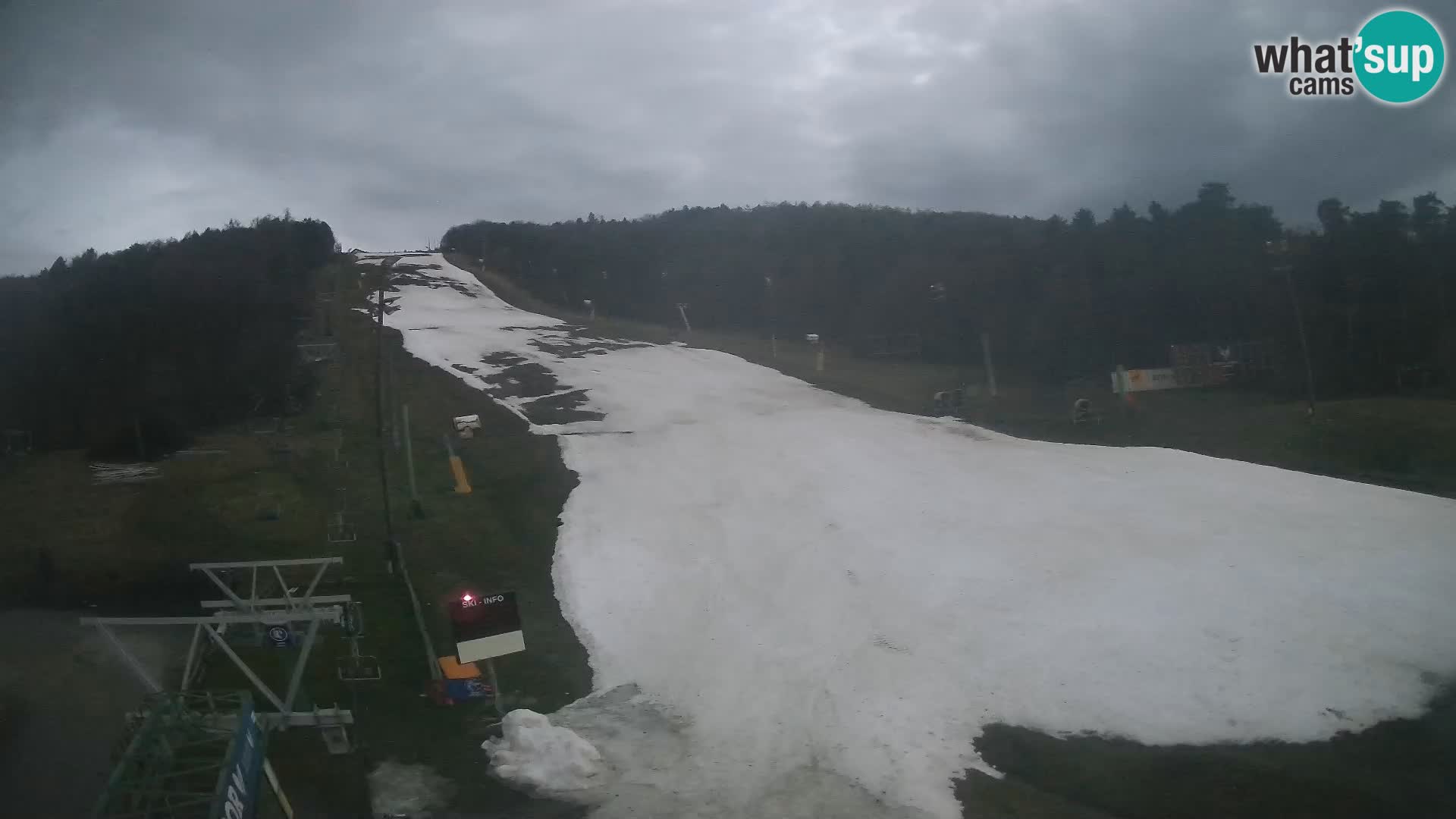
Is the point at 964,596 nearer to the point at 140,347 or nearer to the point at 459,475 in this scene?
the point at 459,475

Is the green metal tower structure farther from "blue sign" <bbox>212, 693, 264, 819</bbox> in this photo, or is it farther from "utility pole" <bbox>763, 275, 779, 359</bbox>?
"utility pole" <bbox>763, 275, 779, 359</bbox>

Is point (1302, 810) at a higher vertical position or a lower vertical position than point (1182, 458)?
lower

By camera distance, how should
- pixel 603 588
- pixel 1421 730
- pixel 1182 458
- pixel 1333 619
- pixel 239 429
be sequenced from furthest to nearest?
pixel 1182 458 → pixel 239 429 → pixel 603 588 → pixel 1333 619 → pixel 1421 730

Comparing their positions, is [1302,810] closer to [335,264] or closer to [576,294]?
[335,264]

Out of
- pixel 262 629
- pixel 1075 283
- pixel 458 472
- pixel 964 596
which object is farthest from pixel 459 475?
pixel 1075 283

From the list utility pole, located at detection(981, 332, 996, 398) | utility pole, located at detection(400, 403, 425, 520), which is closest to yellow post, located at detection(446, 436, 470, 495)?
utility pole, located at detection(400, 403, 425, 520)

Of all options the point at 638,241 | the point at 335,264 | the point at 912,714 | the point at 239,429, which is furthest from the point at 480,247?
the point at 912,714
